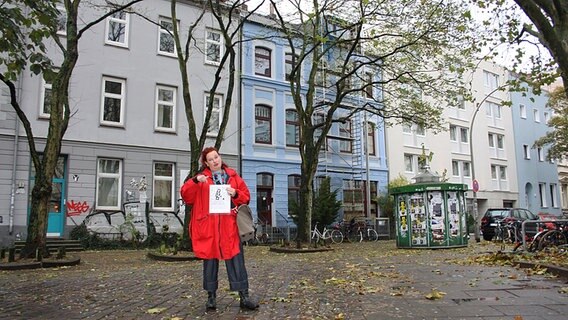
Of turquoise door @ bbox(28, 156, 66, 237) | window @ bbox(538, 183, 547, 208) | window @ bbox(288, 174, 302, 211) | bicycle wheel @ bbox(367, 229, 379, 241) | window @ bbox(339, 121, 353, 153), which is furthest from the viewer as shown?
window @ bbox(538, 183, 547, 208)

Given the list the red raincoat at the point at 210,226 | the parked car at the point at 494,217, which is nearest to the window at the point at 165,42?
the parked car at the point at 494,217

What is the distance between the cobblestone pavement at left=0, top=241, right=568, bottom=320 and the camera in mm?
5398

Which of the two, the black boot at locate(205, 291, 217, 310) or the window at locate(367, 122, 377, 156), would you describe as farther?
the window at locate(367, 122, 377, 156)

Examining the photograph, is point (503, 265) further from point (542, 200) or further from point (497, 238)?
point (542, 200)

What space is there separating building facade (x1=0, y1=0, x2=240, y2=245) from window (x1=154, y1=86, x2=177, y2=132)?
0.16 feet

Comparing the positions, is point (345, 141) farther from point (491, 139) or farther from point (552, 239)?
point (491, 139)

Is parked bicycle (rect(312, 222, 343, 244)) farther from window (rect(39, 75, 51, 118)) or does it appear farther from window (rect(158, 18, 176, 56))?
window (rect(39, 75, 51, 118))

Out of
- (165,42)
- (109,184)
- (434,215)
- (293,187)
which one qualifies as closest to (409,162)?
(293,187)

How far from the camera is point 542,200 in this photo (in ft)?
161

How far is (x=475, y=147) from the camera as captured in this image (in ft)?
139

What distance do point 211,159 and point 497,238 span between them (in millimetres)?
20334

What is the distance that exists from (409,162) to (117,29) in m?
21.9

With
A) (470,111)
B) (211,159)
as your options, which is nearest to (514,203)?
(470,111)

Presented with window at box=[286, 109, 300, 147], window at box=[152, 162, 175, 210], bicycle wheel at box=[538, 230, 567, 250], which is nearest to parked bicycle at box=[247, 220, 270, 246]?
window at box=[152, 162, 175, 210]
